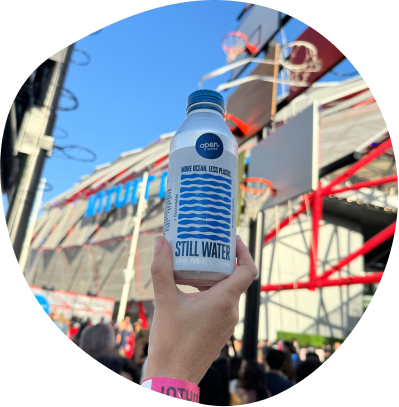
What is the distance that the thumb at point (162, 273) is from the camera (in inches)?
38.2

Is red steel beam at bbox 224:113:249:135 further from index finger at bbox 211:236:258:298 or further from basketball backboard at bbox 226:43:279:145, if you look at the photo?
index finger at bbox 211:236:258:298

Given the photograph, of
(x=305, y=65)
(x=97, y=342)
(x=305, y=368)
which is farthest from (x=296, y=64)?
(x=97, y=342)

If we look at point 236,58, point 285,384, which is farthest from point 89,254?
point 285,384

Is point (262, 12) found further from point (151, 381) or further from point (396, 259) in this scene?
point (151, 381)

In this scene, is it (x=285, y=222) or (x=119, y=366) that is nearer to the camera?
(x=119, y=366)

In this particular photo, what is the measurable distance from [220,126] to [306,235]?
670 inches

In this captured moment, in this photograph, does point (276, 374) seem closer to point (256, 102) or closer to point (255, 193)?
point (255, 193)

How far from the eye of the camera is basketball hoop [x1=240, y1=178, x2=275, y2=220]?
6.44m

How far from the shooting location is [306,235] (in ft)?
56.9

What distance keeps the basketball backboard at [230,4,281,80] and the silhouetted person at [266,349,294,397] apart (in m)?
6.75

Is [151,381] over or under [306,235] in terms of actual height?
under

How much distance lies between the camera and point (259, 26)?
915 cm

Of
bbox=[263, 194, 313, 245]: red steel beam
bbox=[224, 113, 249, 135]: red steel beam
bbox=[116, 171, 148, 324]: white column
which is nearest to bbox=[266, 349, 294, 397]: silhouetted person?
bbox=[224, 113, 249, 135]: red steel beam

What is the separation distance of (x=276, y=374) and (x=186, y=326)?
2.63m
